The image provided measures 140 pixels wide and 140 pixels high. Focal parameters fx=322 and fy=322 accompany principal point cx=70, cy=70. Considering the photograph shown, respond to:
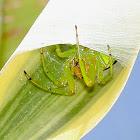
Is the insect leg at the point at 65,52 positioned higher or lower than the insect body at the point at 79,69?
higher

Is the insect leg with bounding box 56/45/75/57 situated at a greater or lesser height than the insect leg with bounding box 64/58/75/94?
greater

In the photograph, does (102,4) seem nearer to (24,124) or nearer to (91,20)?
(91,20)

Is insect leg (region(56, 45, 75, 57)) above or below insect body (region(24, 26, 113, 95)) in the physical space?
above

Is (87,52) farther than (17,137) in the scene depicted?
Yes

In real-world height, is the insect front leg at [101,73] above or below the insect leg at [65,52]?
below

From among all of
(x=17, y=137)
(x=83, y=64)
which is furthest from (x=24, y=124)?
(x=83, y=64)

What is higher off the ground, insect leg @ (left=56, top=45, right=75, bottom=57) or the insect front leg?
insect leg @ (left=56, top=45, right=75, bottom=57)

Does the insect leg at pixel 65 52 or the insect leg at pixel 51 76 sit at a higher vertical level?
the insect leg at pixel 65 52

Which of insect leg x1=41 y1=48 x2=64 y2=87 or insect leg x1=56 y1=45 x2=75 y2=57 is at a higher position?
insect leg x1=56 y1=45 x2=75 y2=57
